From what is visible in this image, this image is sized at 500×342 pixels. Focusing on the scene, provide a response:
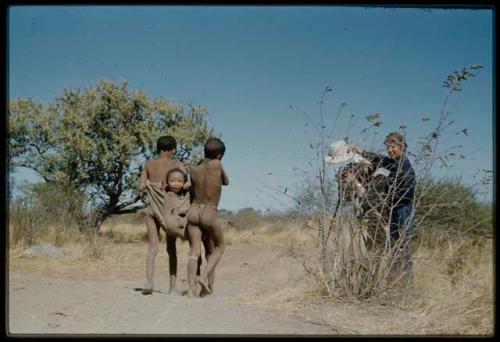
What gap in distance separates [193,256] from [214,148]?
120 centimetres

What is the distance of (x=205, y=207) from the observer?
6.33m

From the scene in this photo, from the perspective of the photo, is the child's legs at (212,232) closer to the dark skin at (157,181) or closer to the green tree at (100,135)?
the dark skin at (157,181)

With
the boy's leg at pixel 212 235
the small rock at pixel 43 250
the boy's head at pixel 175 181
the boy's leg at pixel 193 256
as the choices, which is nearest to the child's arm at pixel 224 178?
the boy's leg at pixel 212 235

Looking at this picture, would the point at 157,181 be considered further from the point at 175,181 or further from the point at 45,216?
the point at 45,216

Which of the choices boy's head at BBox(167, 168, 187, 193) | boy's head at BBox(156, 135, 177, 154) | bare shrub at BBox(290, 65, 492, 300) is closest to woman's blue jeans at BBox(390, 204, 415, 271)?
bare shrub at BBox(290, 65, 492, 300)

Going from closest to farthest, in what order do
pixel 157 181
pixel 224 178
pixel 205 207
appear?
1. pixel 205 207
2. pixel 224 178
3. pixel 157 181

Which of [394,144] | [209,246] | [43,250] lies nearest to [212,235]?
[209,246]

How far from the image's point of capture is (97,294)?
6.07 m

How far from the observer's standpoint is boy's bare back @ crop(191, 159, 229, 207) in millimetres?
6332

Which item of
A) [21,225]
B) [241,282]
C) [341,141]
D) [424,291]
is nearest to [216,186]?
[341,141]

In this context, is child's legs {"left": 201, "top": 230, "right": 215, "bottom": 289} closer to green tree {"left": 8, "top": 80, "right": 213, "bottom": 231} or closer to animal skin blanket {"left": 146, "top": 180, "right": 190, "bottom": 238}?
animal skin blanket {"left": 146, "top": 180, "right": 190, "bottom": 238}

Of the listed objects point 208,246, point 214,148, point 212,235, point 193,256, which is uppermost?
point 214,148

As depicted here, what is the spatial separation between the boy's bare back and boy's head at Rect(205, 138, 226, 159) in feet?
0.24

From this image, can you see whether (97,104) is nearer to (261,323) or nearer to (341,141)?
(341,141)
